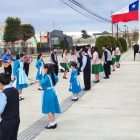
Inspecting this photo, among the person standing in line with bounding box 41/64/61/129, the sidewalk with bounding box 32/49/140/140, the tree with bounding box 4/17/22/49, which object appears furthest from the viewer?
the tree with bounding box 4/17/22/49

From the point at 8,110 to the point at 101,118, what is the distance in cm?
479

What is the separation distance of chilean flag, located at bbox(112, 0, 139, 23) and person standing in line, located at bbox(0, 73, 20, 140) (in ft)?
63.7

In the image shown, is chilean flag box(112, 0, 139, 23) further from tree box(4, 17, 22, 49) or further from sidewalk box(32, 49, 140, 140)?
tree box(4, 17, 22, 49)

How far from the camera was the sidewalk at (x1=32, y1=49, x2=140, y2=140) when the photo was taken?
29.2ft

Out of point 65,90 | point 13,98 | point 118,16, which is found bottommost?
point 65,90

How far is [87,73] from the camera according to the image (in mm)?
17000

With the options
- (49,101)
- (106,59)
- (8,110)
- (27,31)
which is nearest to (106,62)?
(106,59)

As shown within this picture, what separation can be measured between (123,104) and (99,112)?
1.56 m

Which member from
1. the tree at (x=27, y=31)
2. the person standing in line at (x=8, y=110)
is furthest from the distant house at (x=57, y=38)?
the person standing in line at (x=8, y=110)

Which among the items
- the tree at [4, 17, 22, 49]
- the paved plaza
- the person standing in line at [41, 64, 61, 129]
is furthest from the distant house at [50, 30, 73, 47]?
the person standing in line at [41, 64, 61, 129]

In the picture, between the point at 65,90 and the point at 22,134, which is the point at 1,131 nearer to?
the point at 22,134

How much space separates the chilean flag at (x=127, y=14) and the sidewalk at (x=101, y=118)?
986 centimetres

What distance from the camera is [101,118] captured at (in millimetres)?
10688

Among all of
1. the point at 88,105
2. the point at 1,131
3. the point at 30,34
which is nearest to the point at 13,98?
the point at 1,131
